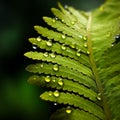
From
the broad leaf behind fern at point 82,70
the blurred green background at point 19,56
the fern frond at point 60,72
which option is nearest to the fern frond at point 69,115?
the broad leaf behind fern at point 82,70

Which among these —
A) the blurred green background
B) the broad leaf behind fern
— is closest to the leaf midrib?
the broad leaf behind fern

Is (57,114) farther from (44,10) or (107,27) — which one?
(44,10)

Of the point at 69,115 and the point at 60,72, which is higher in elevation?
the point at 60,72

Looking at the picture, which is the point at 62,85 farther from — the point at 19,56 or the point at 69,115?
the point at 19,56

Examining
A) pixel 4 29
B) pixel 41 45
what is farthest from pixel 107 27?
pixel 4 29

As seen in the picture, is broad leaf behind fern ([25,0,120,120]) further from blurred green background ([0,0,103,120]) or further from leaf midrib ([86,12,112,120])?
blurred green background ([0,0,103,120])

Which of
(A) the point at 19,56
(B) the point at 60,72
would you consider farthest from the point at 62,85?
(A) the point at 19,56
